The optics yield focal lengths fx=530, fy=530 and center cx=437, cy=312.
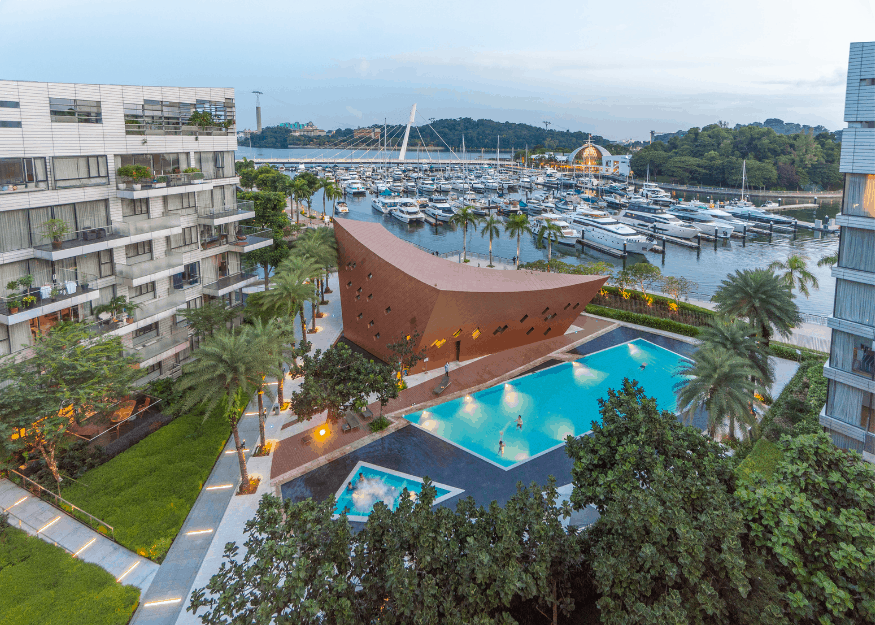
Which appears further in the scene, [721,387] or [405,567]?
[721,387]

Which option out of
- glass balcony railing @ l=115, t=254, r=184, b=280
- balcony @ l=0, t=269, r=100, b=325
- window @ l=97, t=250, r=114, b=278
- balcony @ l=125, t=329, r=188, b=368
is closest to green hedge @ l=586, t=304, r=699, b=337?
balcony @ l=125, t=329, r=188, b=368

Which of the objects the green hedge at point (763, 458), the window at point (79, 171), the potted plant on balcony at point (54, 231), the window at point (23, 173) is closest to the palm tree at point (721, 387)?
the green hedge at point (763, 458)

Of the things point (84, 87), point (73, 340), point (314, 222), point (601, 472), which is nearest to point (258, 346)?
point (73, 340)

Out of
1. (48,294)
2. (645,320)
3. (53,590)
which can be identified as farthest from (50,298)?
(645,320)

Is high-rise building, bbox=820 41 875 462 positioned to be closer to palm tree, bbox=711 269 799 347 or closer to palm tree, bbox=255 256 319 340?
palm tree, bbox=711 269 799 347

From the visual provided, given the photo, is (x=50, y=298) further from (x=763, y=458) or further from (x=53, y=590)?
(x=763, y=458)

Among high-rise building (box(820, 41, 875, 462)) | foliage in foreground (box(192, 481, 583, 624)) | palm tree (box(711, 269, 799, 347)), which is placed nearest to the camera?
foliage in foreground (box(192, 481, 583, 624))
